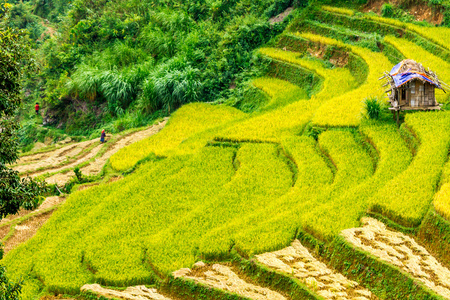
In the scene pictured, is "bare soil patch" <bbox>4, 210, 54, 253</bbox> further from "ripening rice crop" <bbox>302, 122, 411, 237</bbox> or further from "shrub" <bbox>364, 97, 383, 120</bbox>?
"shrub" <bbox>364, 97, 383, 120</bbox>

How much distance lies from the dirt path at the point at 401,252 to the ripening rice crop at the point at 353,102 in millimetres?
4829

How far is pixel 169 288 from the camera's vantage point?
26.2ft

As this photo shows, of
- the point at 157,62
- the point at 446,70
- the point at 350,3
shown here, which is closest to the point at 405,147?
the point at 446,70

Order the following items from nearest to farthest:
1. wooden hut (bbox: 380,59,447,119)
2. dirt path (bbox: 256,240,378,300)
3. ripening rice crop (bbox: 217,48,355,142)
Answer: dirt path (bbox: 256,240,378,300) < wooden hut (bbox: 380,59,447,119) < ripening rice crop (bbox: 217,48,355,142)

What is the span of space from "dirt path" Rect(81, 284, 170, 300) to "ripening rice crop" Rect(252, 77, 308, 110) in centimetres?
864

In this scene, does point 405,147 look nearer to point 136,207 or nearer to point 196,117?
point 136,207

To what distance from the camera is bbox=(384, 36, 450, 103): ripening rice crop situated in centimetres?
1305

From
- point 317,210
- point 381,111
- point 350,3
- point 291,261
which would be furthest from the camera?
point 350,3

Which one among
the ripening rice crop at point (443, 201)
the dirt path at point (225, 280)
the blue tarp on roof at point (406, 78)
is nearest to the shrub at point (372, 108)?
the blue tarp on roof at point (406, 78)

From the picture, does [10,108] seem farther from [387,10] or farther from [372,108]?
[387,10]

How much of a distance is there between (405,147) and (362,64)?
19.4ft

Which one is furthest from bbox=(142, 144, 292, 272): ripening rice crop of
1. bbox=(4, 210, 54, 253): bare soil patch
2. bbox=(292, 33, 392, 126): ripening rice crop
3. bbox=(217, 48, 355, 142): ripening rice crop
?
bbox=(4, 210, 54, 253): bare soil patch

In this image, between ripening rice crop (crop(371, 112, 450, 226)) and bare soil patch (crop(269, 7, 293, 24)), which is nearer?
ripening rice crop (crop(371, 112, 450, 226))

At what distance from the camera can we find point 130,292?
26.5 ft
